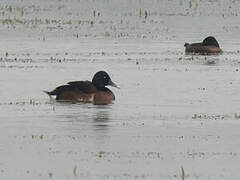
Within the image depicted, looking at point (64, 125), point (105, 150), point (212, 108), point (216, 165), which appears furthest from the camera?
point (212, 108)

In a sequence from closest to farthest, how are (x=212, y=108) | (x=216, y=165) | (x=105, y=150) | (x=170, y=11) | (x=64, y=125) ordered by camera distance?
(x=216, y=165), (x=105, y=150), (x=64, y=125), (x=212, y=108), (x=170, y=11)

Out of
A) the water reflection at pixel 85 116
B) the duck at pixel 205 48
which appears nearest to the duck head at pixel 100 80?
the water reflection at pixel 85 116

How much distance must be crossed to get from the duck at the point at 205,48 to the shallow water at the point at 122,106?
298 mm

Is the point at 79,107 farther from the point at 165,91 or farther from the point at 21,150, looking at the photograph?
the point at 21,150

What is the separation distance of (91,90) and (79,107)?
45.2 inches

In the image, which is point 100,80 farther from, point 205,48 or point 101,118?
point 205,48

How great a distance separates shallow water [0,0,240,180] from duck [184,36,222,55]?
30 centimetres

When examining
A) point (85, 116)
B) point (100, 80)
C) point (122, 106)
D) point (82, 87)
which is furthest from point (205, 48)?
point (85, 116)

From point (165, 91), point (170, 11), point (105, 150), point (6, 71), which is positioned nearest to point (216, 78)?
point (165, 91)

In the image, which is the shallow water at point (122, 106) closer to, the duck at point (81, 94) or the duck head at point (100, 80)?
the duck at point (81, 94)

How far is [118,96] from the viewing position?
2397 centimetres

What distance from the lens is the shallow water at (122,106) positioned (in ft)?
50.6

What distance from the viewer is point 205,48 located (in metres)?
35.9

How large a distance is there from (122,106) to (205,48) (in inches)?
555
